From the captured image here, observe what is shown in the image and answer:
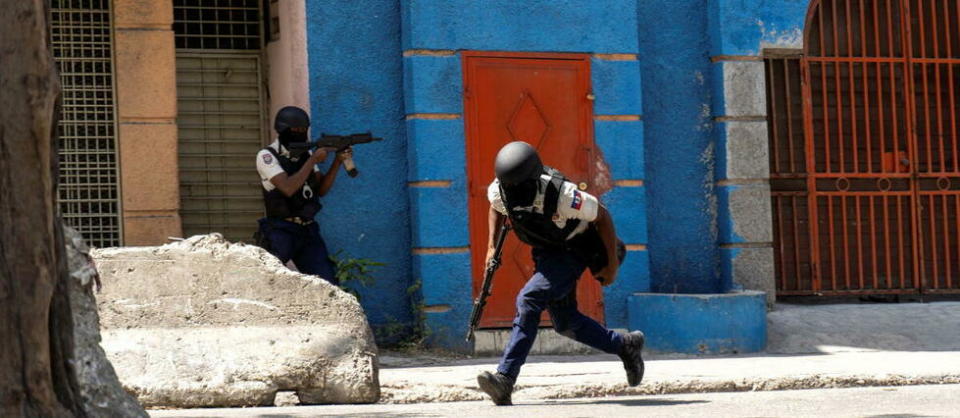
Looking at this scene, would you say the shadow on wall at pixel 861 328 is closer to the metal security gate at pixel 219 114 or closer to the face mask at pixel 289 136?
the face mask at pixel 289 136

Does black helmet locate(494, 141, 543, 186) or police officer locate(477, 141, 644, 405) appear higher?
black helmet locate(494, 141, 543, 186)

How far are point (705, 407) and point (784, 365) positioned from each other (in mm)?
2059

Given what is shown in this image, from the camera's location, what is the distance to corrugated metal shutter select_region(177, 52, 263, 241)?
35.4 ft

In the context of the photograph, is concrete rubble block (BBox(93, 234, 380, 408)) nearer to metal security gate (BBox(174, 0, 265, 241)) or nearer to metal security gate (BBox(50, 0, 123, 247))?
metal security gate (BBox(50, 0, 123, 247))

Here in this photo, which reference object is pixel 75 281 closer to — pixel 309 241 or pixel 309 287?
pixel 309 287

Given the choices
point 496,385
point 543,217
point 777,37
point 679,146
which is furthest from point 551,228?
point 777,37

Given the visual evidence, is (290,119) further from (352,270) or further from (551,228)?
(551,228)

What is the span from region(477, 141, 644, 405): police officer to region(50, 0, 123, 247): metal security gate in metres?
3.67

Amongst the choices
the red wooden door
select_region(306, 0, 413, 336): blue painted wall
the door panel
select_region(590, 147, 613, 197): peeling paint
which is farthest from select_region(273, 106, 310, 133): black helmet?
the door panel

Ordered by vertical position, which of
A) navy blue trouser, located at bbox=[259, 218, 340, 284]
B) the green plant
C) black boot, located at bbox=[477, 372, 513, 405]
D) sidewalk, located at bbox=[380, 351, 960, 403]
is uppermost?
navy blue trouser, located at bbox=[259, 218, 340, 284]

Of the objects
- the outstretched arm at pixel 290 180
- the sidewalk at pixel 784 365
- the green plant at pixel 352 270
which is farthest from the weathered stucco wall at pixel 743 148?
the outstretched arm at pixel 290 180

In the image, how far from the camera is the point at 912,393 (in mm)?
7746

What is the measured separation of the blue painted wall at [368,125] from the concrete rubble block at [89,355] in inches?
178

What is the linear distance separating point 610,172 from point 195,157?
2925 mm
